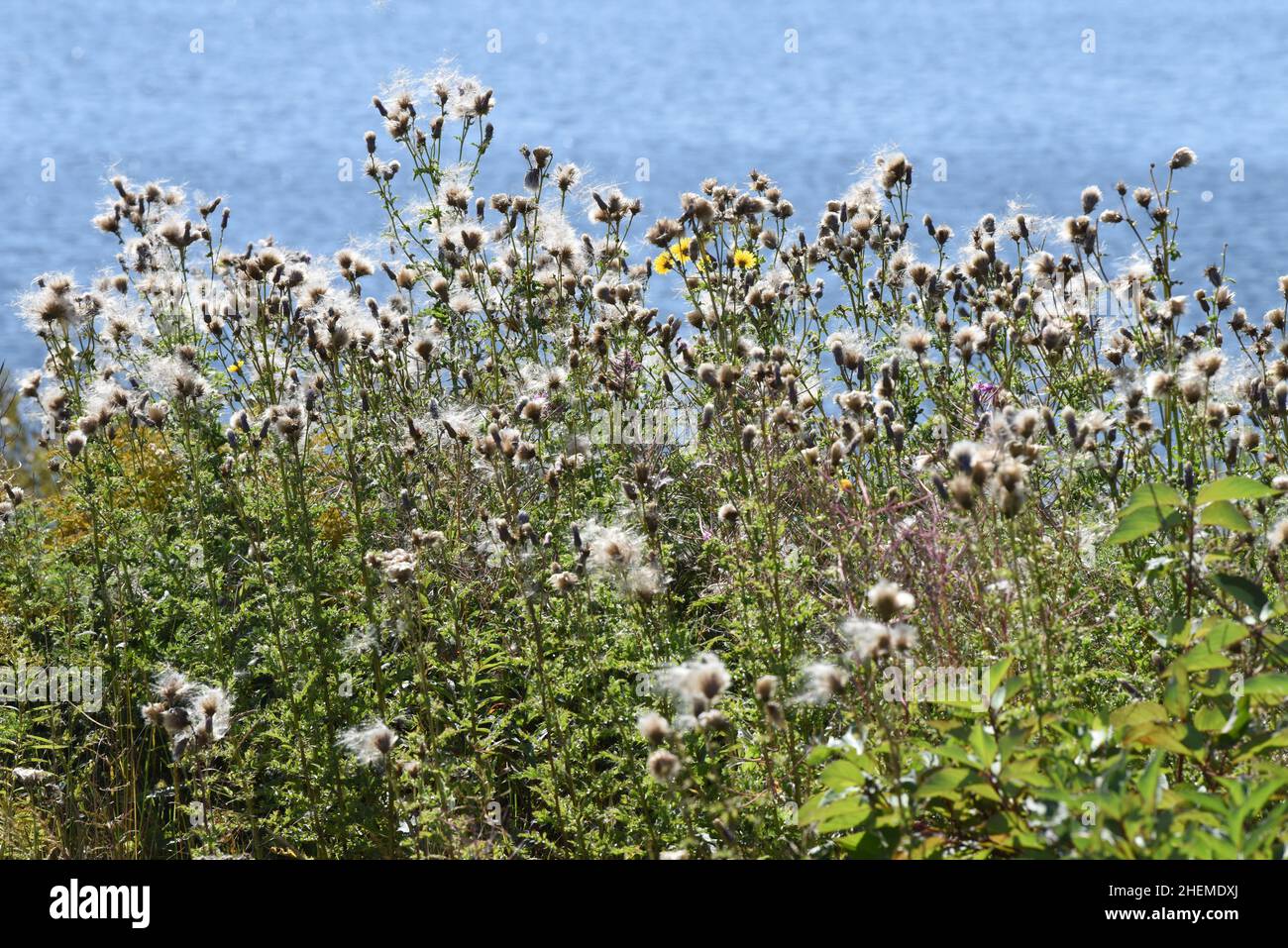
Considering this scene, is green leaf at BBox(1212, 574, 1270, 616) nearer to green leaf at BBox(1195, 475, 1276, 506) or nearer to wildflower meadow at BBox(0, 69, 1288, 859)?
wildflower meadow at BBox(0, 69, 1288, 859)

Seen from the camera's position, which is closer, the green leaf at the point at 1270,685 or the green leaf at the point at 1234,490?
the green leaf at the point at 1270,685

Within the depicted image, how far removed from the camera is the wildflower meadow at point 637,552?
2.85 meters

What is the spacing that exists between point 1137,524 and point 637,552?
133cm

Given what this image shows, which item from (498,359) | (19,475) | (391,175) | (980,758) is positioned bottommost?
(980,758)

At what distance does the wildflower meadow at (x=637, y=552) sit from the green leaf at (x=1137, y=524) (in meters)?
0.04

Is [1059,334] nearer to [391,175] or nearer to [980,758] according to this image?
[980,758]

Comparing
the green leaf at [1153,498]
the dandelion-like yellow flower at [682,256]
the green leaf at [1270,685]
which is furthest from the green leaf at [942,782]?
the dandelion-like yellow flower at [682,256]

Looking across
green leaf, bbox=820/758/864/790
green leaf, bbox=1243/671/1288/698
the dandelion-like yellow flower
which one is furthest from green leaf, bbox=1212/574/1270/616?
the dandelion-like yellow flower

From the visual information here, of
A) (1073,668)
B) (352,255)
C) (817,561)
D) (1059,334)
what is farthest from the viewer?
(352,255)

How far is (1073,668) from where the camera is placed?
3.38 metres

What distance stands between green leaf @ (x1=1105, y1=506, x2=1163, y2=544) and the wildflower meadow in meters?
0.04

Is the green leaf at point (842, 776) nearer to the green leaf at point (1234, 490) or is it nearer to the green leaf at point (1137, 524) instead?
the green leaf at point (1137, 524)
